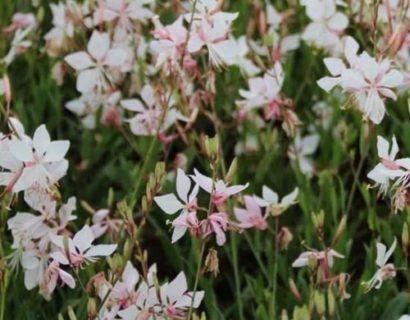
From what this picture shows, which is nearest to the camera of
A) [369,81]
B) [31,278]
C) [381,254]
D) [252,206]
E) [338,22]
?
[381,254]

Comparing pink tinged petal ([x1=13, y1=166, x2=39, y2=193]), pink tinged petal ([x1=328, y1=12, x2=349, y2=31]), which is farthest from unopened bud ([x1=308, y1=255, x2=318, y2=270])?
pink tinged petal ([x1=328, y1=12, x2=349, y2=31])

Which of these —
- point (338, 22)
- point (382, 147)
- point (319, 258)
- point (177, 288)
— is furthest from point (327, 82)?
point (338, 22)

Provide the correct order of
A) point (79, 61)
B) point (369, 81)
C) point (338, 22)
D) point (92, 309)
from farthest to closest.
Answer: point (338, 22), point (79, 61), point (369, 81), point (92, 309)

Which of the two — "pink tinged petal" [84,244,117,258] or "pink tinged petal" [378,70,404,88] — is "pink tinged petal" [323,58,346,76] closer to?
"pink tinged petal" [378,70,404,88]

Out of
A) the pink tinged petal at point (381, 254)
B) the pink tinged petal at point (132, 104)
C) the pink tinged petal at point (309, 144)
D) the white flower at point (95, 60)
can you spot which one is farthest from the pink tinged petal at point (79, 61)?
the pink tinged petal at point (381, 254)

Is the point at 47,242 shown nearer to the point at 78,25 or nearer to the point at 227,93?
the point at 78,25

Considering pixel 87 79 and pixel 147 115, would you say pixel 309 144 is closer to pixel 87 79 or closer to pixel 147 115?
pixel 147 115

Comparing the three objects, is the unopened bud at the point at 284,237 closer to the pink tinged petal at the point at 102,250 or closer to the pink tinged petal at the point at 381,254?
the pink tinged petal at the point at 381,254
